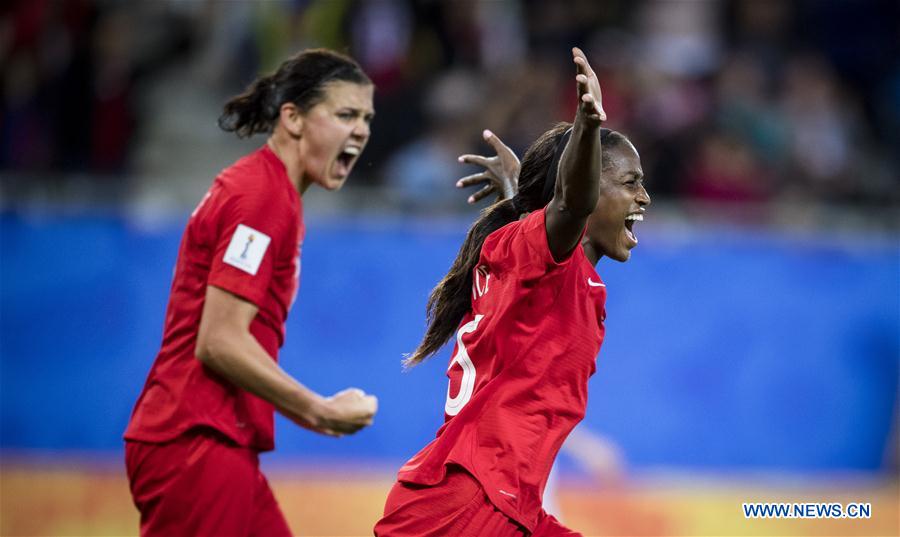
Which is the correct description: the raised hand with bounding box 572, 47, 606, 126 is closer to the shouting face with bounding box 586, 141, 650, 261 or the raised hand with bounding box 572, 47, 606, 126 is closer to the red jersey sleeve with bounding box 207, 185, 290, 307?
the shouting face with bounding box 586, 141, 650, 261

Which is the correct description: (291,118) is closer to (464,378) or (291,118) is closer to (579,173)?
(464,378)

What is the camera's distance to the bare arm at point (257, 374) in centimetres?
368

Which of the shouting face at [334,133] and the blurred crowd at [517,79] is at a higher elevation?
the blurred crowd at [517,79]

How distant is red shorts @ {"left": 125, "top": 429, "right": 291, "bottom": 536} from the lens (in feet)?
13.3

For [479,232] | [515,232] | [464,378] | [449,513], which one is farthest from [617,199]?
[449,513]

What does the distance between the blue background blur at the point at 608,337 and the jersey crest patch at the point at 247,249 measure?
4.68 meters

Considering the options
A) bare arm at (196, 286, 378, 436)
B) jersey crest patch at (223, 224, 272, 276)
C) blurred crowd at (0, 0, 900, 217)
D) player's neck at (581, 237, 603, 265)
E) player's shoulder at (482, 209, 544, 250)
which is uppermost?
blurred crowd at (0, 0, 900, 217)

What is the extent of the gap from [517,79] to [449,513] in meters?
6.88

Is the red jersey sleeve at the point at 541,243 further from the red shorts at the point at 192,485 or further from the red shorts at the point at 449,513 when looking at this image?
the red shorts at the point at 192,485

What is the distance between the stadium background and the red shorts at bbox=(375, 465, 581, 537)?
11.1ft

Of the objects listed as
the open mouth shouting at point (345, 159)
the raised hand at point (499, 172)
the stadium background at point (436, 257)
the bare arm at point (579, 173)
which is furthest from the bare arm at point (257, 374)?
the stadium background at point (436, 257)

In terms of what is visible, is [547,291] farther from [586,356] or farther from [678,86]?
[678,86]

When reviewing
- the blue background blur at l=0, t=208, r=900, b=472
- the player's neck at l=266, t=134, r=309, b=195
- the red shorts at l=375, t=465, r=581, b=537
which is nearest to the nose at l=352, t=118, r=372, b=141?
the player's neck at l=266, t=134, r=309, b=195

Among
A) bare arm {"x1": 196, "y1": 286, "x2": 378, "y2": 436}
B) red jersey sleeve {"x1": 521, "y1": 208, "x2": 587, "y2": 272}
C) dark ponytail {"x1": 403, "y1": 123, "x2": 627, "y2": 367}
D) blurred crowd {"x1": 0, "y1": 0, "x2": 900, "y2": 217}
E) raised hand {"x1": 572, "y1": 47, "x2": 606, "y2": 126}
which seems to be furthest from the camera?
blurred crowd {"x1": 0, "y1": 0, "x2": 900, "y2": 217}
